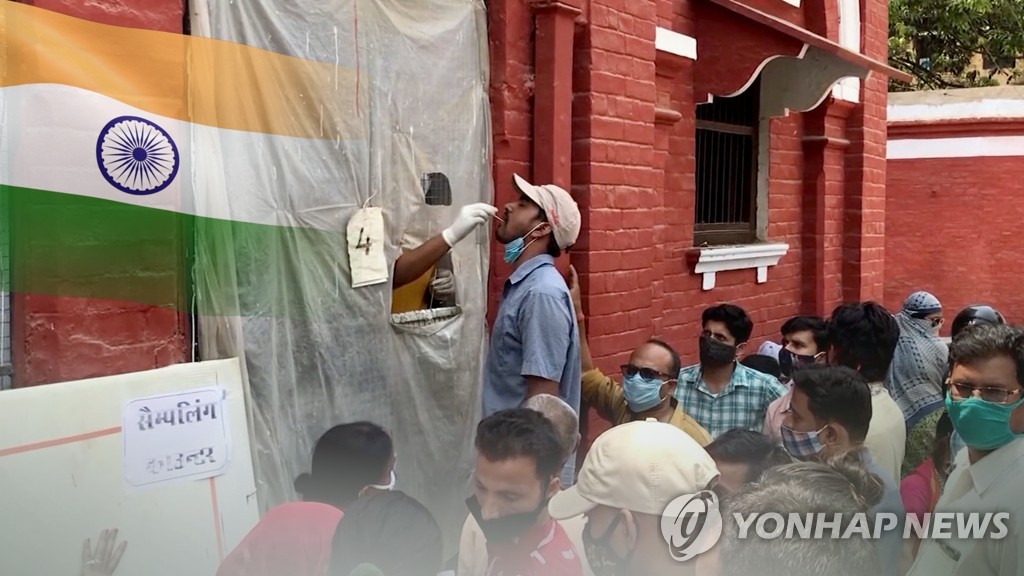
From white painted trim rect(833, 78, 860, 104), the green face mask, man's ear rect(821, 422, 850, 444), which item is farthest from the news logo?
white painted trim rect(833, 78, 860, 104)

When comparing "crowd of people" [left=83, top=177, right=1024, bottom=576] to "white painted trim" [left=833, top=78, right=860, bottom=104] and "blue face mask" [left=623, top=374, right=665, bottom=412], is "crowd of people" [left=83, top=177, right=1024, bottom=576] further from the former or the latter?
"white painted trim" [left=833, top=78, right=860, bottom=104]

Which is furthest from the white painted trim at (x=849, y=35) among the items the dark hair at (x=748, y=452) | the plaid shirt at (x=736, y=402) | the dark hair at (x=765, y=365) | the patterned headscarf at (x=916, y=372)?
the dark hair at (x=748, y=452)

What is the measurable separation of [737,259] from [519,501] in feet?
14.7

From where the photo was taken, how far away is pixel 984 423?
278 centimetres

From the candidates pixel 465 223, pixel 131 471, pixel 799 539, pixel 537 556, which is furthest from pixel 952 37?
pixel 131 471

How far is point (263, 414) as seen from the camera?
10.7ft

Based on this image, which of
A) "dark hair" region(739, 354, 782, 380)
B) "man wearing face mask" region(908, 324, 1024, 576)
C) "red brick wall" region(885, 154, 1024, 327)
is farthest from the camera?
"red brick wall" region(885, 154, 1024, 327)

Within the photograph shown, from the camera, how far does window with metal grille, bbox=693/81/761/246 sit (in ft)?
21.7

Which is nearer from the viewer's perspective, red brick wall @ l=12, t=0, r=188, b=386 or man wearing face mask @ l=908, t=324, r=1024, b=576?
man wearing face mask @ l=908, t=324, r=1024, b=576

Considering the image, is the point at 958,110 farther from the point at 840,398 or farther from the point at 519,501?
the point at 519,501

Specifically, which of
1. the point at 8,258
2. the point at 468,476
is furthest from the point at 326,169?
the point at 468,476

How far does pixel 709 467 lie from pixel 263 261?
169 cm

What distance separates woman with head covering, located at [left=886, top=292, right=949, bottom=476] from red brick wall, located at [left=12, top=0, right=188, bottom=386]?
8.65 ft

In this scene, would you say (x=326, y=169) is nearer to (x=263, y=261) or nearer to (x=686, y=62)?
(x=263, y=261)
